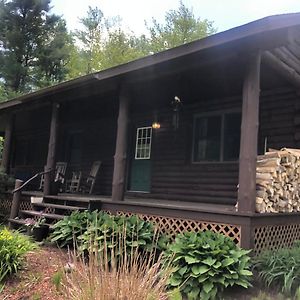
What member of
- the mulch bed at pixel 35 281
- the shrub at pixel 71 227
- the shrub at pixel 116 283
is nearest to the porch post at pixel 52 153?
the shrub at pixel 71 227

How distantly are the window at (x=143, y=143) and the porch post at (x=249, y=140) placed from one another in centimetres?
537

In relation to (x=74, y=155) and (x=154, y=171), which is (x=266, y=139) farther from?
(x=74, y=155)

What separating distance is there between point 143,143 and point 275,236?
223 inches

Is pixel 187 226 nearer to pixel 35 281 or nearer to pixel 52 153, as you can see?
pixel 35 281

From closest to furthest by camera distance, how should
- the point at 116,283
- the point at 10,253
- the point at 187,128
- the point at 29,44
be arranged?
the point at 116,283 < the point at 10,253 < the point at 187,128 < the point at 29,44

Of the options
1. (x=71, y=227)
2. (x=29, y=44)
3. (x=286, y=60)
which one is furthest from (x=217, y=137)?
(x=29, y=44)

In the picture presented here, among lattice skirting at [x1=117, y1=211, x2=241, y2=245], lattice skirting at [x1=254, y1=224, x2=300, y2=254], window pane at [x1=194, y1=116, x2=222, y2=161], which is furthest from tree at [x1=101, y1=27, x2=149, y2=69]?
lattice skirting at [x1=254, y1=224, x2=300, y2=254]

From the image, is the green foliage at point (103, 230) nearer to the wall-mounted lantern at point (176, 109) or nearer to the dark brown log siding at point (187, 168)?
the dark brown log siding at point (187, 168)

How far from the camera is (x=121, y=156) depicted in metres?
7.24

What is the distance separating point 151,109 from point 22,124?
6.01 m

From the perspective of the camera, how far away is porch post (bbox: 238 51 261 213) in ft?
17.1

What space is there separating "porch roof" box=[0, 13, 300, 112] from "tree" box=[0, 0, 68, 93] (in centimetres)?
1617

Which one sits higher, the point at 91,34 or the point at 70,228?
the point at 91,34

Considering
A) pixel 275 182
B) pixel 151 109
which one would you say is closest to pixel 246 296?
pixel 275 182
